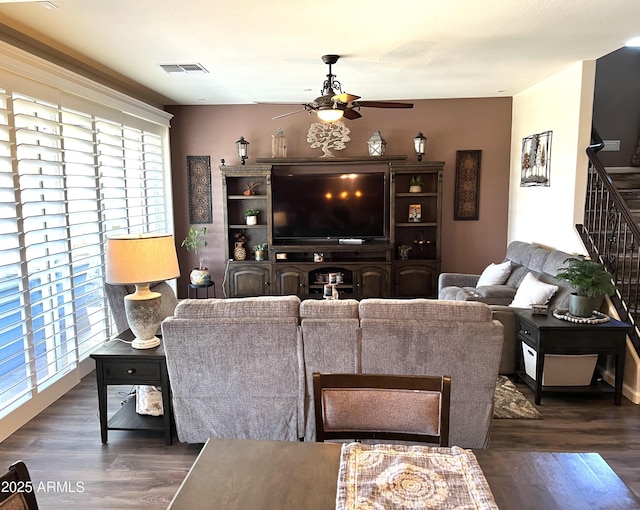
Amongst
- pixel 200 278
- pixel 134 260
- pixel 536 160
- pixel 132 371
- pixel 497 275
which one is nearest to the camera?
pixel 134 260

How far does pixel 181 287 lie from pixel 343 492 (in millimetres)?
6023

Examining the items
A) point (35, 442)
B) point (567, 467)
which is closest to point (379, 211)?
point (35, 442)

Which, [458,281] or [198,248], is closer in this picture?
[458,281]

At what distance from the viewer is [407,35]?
3689 mm

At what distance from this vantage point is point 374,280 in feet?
20.7

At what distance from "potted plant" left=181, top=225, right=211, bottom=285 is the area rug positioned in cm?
366

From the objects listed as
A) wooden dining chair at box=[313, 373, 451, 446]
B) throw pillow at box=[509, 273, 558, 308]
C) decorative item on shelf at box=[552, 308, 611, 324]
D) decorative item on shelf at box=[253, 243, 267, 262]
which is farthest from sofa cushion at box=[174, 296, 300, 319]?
decorative item on shelf at box=[253, 243, 267, 262]

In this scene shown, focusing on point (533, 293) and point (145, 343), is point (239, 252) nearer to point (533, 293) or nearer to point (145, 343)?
point (145, 343)

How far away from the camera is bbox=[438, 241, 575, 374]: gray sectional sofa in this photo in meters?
4.08

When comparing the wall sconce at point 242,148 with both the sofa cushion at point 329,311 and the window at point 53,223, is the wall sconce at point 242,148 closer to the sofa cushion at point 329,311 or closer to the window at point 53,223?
the window at point 53,223

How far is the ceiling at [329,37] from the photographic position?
123 inches

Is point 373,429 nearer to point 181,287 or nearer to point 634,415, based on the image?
point 634,415

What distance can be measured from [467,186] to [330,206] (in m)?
1.97

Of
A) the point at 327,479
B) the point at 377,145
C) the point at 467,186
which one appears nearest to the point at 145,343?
the point at 327,479
